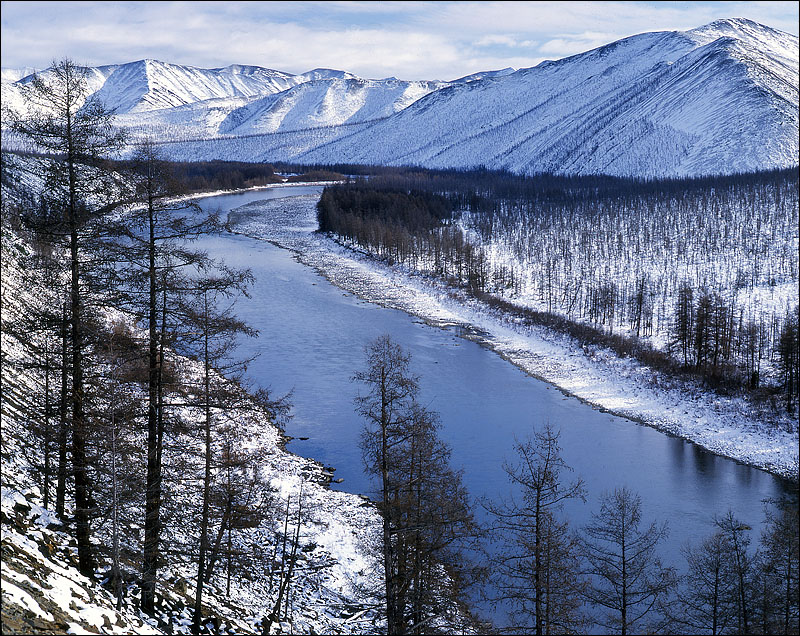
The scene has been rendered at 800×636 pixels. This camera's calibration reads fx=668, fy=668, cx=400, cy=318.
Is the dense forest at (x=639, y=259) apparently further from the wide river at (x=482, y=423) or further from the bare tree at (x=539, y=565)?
the bare tree at (x=539, y=565)

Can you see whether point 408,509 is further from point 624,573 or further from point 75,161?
point 75,161

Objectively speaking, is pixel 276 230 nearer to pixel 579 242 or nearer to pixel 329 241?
pixel 329 241

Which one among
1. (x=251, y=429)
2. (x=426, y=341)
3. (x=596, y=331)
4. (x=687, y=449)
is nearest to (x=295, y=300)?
(x=426, y=341)

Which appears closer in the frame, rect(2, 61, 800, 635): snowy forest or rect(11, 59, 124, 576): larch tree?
rect(11, 59, 124, 576): larch tree

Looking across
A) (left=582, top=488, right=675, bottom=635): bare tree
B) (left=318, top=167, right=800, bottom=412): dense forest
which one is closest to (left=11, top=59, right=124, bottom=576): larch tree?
(left=582, top=488, right=675, bottom=635): bare tree

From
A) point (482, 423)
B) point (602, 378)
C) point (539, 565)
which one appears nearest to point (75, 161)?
point (539, 565)

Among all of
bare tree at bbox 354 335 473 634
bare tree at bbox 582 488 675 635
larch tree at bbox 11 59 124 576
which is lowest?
bare tree at bbox 582 488 675 635

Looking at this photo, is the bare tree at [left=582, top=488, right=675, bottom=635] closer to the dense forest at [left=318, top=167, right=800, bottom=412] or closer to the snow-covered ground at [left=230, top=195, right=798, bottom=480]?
the snow-covered ground at [left=230, top=195, right=798, bottom=480]
